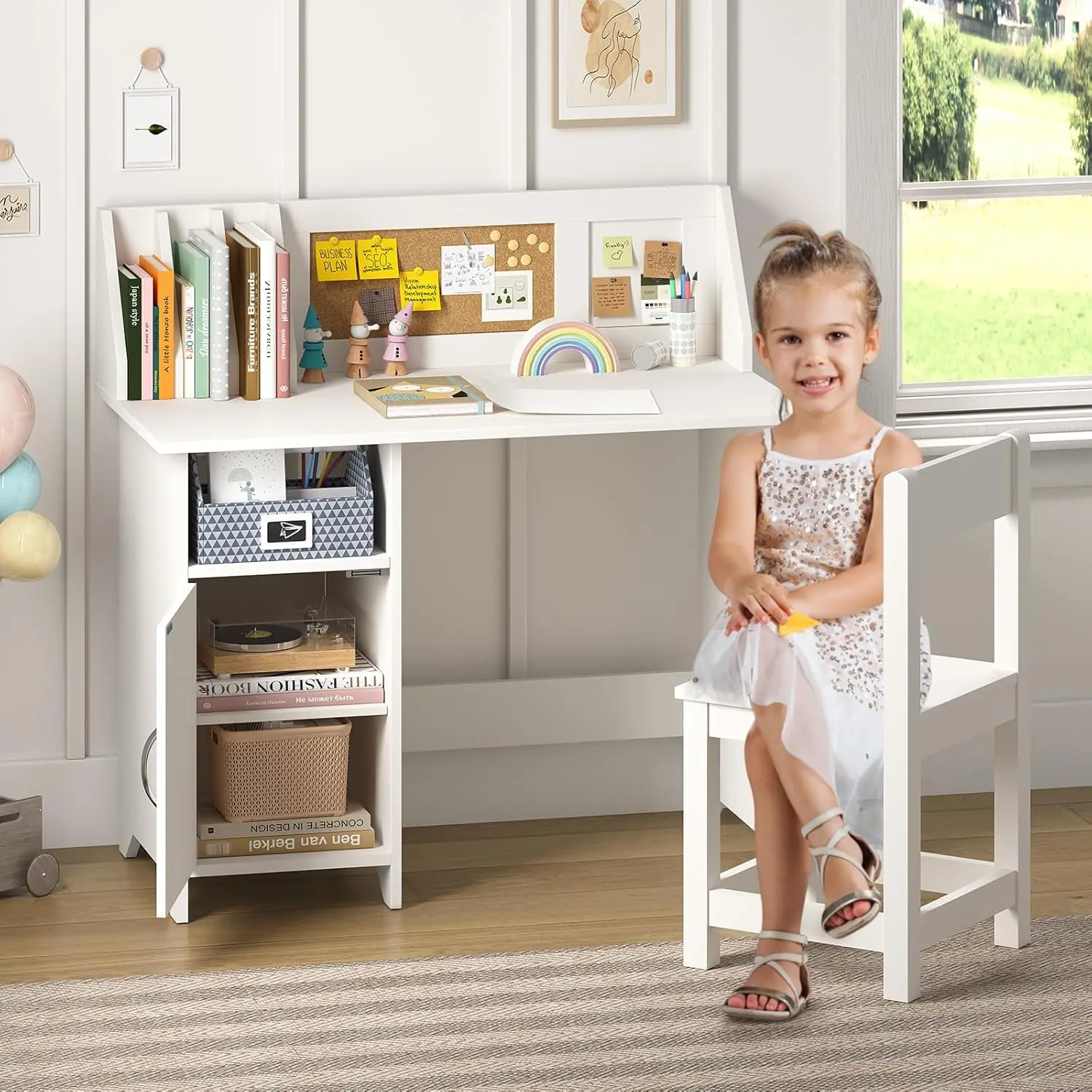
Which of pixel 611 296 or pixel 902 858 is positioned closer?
pixel 902 858

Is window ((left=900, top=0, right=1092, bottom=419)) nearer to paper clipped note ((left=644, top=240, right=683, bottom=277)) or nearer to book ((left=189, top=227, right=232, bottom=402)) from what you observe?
paper clipped note ((left=644, top=240, right=683, bottom=277))

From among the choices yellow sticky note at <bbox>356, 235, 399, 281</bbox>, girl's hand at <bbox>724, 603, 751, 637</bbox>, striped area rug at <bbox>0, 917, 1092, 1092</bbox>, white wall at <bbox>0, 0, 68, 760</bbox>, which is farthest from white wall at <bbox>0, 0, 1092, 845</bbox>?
girl's hand at <bbox>724, 603, 751, 637</bbox>

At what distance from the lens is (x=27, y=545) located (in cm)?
276

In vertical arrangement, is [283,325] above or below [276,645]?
above

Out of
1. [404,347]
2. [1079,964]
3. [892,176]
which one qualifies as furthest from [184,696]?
[892,176]

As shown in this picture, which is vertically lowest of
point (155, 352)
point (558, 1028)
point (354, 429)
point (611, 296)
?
point (558, 1028)

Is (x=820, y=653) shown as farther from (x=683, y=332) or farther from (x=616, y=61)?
(x=616, y=61)

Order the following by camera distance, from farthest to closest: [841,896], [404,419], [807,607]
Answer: [404,419] < [807,607] < [841,896]

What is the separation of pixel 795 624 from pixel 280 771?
34.0 inches

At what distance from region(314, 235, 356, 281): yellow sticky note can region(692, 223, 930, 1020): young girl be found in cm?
82

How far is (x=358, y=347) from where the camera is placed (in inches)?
121

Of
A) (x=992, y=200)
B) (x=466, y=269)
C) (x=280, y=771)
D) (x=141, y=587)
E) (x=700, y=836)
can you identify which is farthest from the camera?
(x=992, y=200)

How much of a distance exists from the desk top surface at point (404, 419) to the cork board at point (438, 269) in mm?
152

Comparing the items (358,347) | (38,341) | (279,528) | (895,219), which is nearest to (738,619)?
(279,528)
